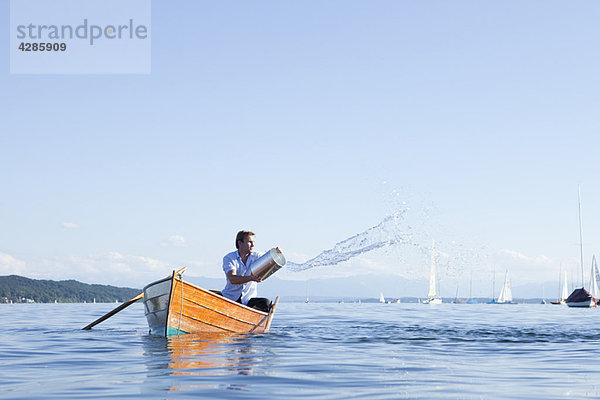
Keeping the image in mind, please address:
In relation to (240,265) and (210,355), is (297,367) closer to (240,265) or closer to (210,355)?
(210,355)

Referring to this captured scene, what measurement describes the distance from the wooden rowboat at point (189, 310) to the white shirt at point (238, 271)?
0.61 metres

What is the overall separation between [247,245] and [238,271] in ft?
2.43

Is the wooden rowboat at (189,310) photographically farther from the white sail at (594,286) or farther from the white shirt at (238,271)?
the white sail at (594,286)

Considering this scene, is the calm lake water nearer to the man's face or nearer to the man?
the man

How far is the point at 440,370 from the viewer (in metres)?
10.9

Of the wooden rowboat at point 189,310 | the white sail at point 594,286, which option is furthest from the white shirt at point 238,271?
the white sail at point 594,286

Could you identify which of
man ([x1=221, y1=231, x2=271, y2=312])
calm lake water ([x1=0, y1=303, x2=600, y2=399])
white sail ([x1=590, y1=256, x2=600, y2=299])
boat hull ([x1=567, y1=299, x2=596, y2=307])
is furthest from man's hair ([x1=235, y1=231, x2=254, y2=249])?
white sail ([x1=590, y1=256, x2=600, y2=299])

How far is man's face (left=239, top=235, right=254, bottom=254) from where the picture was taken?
56.3ft

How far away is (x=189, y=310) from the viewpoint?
1692 centimetres

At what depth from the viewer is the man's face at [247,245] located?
17.2 meters

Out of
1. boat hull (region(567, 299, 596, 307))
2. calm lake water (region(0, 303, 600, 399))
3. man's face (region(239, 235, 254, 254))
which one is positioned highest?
man's face (region(239, 235, 254, 254))

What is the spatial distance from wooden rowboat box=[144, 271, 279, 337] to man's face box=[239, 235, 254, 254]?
49.4 inches

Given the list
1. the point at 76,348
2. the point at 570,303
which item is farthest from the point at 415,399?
the point at 570,303

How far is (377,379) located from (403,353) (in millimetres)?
4306
